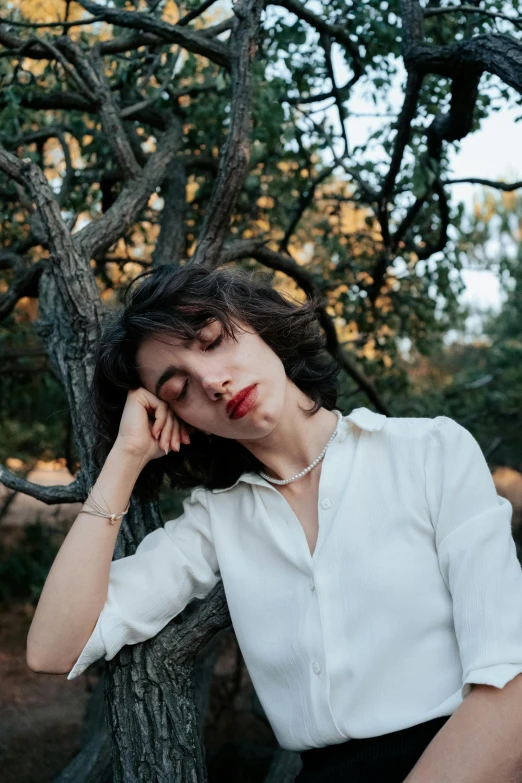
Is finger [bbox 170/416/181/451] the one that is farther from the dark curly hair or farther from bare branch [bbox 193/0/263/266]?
bare branch [bbox 193/0/263/266]

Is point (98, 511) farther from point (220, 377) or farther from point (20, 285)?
point (20, 285)

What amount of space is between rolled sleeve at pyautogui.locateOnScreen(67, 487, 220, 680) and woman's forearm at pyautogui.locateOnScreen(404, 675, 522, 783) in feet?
2.30

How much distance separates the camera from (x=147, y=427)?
1946mm

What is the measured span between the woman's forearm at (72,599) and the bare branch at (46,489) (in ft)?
1.16

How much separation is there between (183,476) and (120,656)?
0.48m

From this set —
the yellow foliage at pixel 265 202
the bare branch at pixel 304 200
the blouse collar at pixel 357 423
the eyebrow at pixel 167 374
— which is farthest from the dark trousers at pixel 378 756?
the yellow foliage at pixel 265 202

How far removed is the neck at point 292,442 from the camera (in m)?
1.86

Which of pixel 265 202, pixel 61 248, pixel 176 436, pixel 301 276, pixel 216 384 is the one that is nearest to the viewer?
pixel 216 384

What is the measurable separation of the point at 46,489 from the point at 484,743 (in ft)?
4.33

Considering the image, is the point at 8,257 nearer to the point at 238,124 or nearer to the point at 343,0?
the point at 238,124

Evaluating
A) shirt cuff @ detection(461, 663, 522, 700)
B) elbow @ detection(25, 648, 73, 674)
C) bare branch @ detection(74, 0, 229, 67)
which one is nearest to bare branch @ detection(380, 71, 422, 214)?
bare branch @ detection(74, 0, 229, 67)

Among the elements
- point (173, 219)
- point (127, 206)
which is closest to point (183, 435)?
point (127, 206)

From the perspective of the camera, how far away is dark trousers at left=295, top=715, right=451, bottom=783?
61.1 inches

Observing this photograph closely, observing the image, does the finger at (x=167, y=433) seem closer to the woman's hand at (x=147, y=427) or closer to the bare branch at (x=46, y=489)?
the woman's hand at (x=147, y=427)
